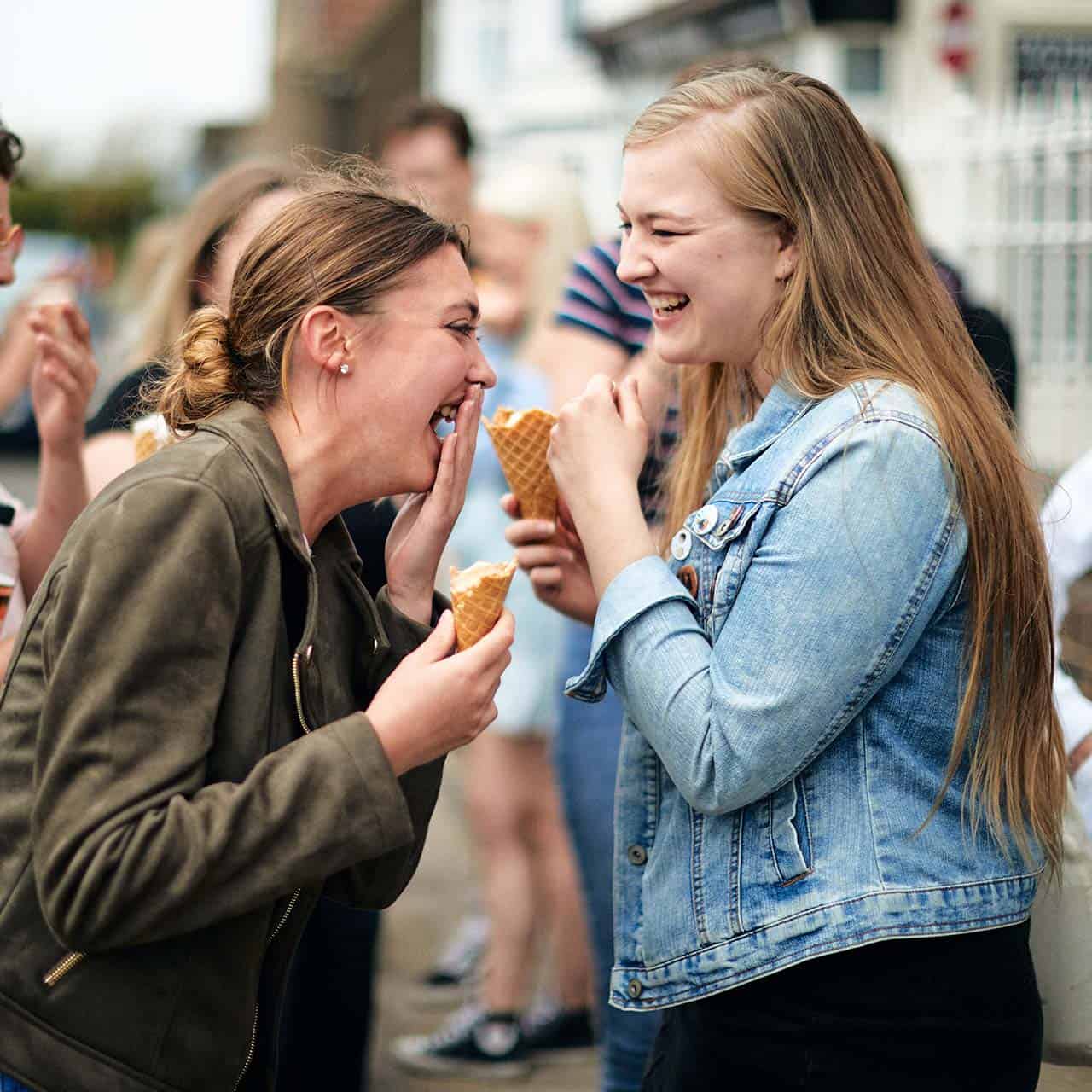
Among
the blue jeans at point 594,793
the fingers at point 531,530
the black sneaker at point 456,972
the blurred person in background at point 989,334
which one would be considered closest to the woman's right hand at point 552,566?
the fingers at point 531,530

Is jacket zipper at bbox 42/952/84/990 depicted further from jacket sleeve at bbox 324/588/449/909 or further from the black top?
the black top

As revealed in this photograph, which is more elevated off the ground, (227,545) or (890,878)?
(227,545)

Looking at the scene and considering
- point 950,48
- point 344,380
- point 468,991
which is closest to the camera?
point 344,380

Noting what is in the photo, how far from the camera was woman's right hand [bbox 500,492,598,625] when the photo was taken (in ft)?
8.61

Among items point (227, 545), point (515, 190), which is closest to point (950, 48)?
point (515, 190)

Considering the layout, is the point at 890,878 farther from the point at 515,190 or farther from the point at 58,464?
the point at 515,190

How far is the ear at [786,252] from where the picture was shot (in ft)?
7.14

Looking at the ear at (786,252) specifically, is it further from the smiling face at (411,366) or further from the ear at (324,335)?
the ear at (324,335)

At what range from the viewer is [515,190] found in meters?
5.64

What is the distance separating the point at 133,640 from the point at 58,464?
1256 millimetres

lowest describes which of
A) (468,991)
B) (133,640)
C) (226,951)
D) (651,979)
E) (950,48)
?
(468,991)

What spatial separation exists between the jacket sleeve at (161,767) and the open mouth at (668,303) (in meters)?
0.77

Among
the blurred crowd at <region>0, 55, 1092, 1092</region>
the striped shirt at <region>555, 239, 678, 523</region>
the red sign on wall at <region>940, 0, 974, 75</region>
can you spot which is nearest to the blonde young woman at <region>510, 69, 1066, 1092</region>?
the blurred crowd at <region>0, 55, 1092, 1092</region>

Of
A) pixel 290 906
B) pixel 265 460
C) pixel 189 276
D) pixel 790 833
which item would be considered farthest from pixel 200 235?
pixel 790 833
